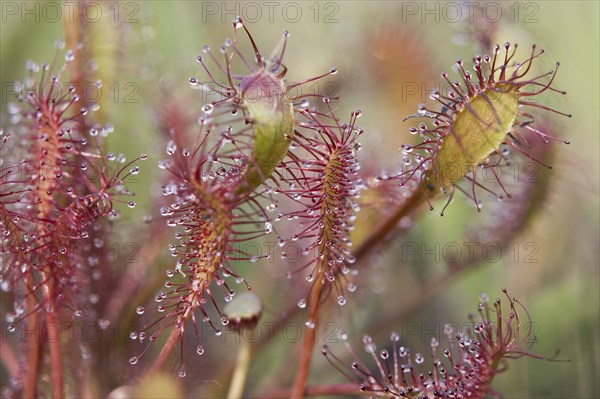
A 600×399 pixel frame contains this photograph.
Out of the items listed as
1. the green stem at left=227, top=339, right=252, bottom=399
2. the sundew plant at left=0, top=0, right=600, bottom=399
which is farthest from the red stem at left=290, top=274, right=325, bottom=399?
the green stem at left=227, top=339, right=252, bottom=399

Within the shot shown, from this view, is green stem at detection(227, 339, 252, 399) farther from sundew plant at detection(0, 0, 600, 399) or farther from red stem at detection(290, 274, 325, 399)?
red stem at detection(290, 274, 325, 399)

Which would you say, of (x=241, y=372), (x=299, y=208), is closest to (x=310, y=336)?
(x=241, y=372)

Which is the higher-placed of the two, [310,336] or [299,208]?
[299,208]

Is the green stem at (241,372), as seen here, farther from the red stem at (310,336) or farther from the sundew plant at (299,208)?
the red stem at (310,336)

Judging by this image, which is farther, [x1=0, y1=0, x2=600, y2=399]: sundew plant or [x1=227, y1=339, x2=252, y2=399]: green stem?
[x1=227, y1=339, x2=252, y2=399]: green stem

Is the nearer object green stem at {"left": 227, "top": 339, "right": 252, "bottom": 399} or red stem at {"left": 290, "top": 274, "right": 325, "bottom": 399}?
red stem at {"left": 290, "top": 274, "right": 325, "bottom": 399}

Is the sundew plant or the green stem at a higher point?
the sundew plant

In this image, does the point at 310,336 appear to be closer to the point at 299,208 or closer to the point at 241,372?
the point at 241,372

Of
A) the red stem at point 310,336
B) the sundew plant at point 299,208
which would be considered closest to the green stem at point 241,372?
the sundew plant at point 299,208

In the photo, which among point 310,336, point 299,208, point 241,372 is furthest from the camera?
point 299,208
